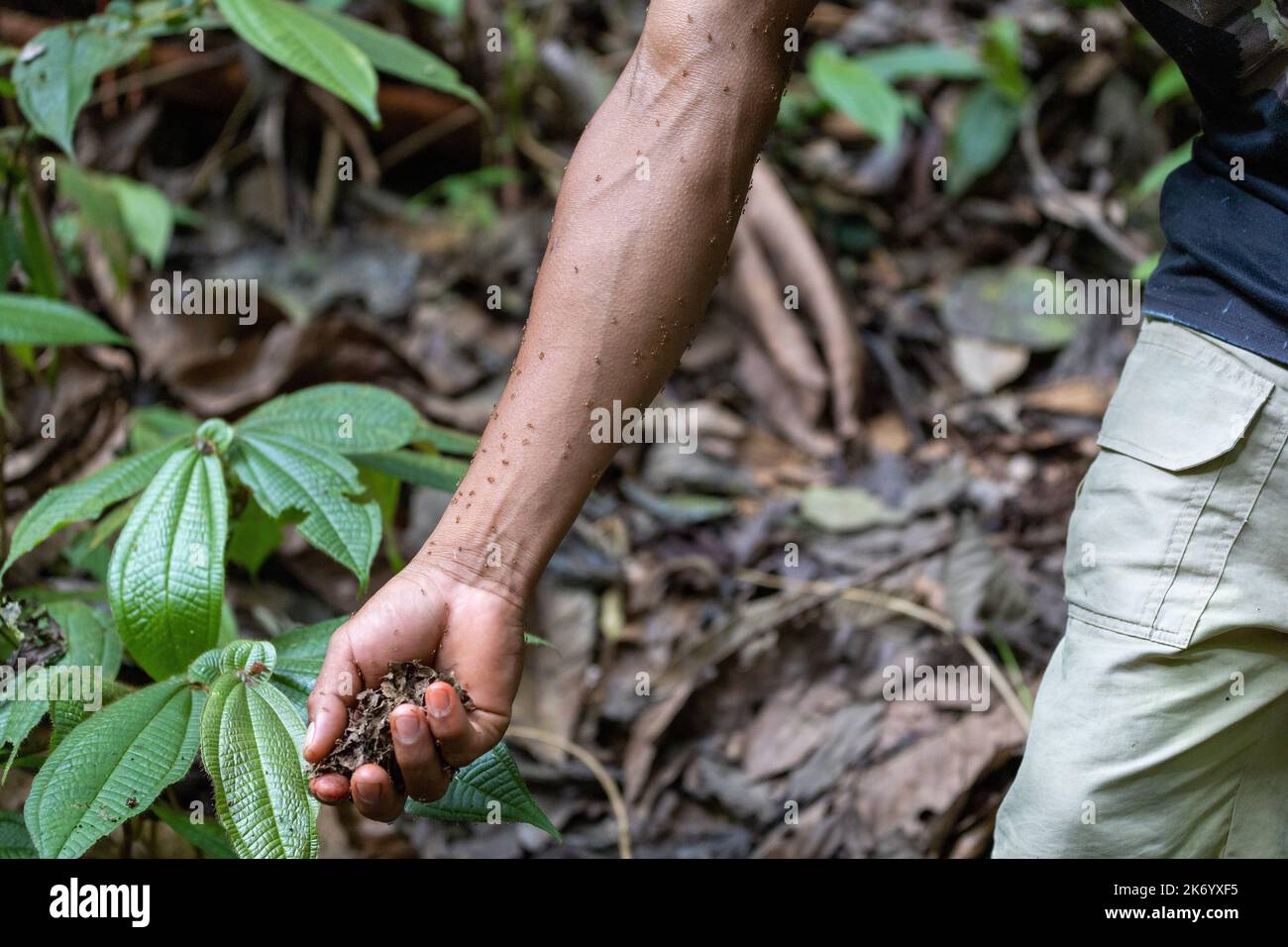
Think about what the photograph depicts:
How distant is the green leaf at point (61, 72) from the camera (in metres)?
1.58

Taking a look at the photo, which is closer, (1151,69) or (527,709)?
(527,709)

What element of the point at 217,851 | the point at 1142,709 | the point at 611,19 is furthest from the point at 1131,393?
the point at 611,19

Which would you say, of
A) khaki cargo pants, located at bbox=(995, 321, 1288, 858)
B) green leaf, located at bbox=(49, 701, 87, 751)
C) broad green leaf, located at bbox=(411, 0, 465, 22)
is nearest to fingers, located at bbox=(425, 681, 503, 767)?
green leaf, located at bbox=(49, 701, 87, 751)

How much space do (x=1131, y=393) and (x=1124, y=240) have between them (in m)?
2.48

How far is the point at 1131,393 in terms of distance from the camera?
4.67ft

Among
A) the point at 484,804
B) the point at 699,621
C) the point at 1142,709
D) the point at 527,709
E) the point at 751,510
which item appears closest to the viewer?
the point at 484,804

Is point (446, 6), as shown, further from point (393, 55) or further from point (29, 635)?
point (29, 635)

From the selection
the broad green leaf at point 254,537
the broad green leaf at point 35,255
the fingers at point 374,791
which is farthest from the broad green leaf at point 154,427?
the fingers at point 374,791

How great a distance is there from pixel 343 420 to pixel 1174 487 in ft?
3.39

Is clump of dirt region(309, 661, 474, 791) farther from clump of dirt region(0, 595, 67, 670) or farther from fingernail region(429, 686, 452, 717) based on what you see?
clump of dirt region(0, 595, 67, 670)

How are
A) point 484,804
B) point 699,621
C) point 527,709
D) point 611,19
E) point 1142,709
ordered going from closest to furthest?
point 484,804
point 1142,709
point 527,709
point 699,621
point 611,19

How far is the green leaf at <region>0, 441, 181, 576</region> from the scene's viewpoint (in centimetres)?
135

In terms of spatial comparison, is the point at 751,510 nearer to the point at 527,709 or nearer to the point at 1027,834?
the point at 527,709

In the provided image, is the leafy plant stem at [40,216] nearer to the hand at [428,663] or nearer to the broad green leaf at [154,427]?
the broad green leaf at [154,427]
